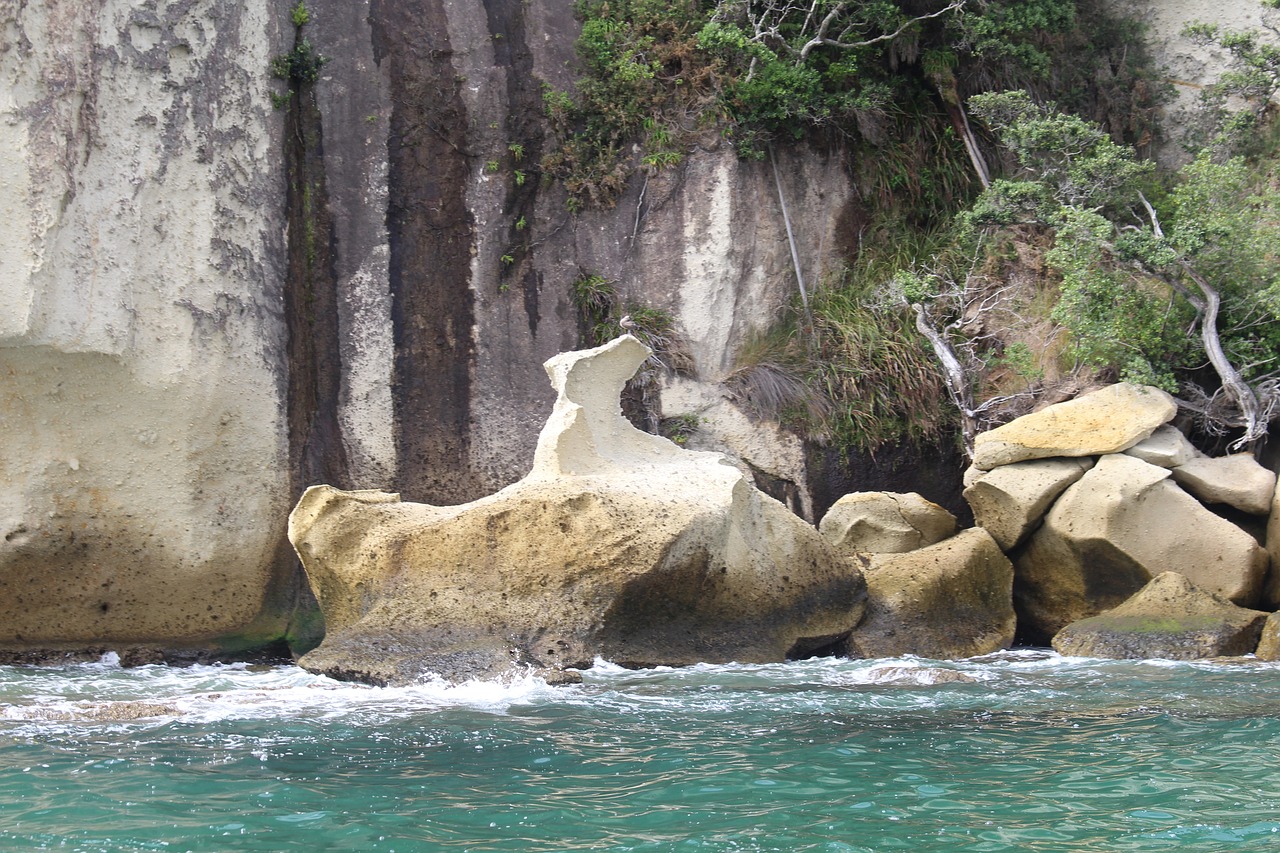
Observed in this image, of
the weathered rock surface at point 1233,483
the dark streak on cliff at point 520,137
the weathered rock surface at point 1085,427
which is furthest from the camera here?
the dark streak on cliff at point 520,137

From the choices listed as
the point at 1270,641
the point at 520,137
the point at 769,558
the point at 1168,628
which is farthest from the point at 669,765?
the point at 520,137

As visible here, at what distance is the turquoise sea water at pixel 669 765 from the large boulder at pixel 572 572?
527 millimetres

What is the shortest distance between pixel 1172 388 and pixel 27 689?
7.79 metres

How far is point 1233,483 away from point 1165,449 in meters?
0.50

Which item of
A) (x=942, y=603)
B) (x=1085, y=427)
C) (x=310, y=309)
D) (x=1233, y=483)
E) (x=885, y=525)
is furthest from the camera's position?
(x=310, y=309)

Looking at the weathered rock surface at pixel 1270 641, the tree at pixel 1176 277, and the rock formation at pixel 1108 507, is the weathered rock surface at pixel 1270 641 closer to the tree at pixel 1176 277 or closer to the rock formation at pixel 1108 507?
the rock formation at pixel 1108 507

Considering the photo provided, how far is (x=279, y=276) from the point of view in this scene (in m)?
10.4

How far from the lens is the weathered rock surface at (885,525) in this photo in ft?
31.5

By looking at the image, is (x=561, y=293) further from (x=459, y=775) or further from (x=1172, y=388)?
(x=459, y=775)

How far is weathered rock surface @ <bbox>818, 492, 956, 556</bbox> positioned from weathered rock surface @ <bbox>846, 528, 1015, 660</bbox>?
0.50 metres

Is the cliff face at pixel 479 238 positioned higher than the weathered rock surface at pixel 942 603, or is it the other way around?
the cliff face at pixel 479 238

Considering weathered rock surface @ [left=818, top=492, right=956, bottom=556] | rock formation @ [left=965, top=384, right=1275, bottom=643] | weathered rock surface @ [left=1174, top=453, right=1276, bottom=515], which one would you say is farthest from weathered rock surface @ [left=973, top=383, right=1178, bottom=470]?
weathered rock surface @ [left=818, top=492, right=956, bottom=556]

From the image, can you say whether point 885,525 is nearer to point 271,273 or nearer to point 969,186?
point 969,186

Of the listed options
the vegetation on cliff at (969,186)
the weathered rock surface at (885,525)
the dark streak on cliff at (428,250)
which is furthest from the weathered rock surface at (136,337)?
the weathered rock surface at (885,525)
